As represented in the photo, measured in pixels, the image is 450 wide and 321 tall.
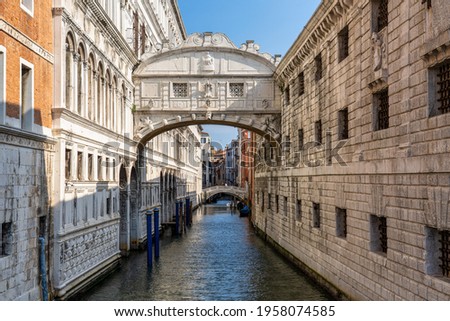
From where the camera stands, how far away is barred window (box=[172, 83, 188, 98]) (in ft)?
72.7

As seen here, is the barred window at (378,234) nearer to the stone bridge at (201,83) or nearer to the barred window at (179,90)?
the stone bridge at (201,83)

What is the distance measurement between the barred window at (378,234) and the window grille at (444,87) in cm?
304

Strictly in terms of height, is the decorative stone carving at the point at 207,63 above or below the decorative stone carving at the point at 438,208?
above

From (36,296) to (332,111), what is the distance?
8.03 meters

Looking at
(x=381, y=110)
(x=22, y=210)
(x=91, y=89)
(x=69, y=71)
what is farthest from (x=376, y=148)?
(x=91, y=89)

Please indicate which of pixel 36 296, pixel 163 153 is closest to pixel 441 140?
pixel 36 296

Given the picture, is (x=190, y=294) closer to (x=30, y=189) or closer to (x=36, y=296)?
(x=36, y=296)

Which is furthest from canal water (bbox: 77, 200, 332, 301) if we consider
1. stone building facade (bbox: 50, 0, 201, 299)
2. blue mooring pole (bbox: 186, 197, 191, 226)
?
blue mooring pole (bbox: 186, 197, 191, 226)

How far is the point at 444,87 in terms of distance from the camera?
8.10 meters

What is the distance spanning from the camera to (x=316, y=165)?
51.5 feet

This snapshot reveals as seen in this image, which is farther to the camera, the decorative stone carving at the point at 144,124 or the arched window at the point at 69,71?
the decorative stone carving at the point at 144,124

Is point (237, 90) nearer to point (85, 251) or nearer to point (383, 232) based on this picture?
point (85, 251)

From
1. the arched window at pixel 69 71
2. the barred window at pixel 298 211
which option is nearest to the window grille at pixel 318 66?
the barred window at pixel 298 211

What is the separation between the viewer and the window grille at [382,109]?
10.4m
